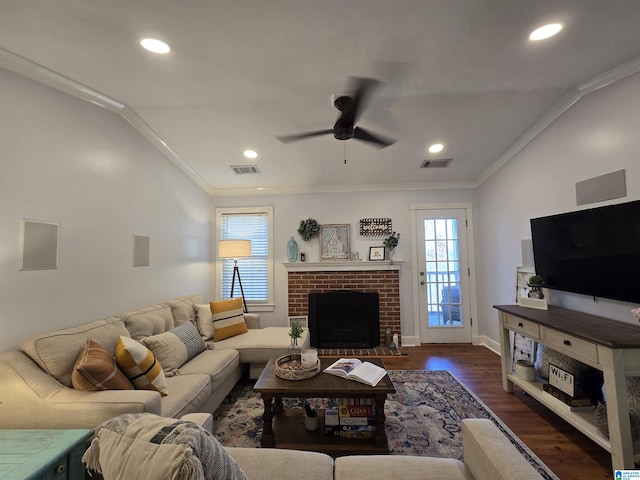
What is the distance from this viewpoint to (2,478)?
104 centimetres

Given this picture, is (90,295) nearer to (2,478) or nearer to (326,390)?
(2,478)

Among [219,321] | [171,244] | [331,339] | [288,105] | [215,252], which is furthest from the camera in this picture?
[215,252]

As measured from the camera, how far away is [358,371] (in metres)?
2.08

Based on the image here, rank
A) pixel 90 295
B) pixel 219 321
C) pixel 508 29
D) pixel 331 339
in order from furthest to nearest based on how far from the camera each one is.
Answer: pixel 331 339 → pixel 219 321 → pixel 90 295 → pixel 508 29

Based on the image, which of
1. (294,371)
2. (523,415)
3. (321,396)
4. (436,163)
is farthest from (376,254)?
(321,396)

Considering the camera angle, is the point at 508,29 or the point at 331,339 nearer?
the point at 508,29

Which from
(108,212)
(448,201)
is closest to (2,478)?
(108,212)

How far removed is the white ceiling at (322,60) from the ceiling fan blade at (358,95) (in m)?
0.08

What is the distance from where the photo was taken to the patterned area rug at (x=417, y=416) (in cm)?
199

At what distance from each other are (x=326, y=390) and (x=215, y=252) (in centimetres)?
334

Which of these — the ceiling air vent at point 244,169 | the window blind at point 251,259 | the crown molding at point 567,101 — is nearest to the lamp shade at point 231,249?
the window blind at point 251,259

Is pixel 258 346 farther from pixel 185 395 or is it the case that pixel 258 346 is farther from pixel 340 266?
pixel 340 266

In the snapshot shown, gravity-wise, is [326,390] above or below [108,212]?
below

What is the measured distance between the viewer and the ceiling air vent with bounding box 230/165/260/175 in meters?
3.78
